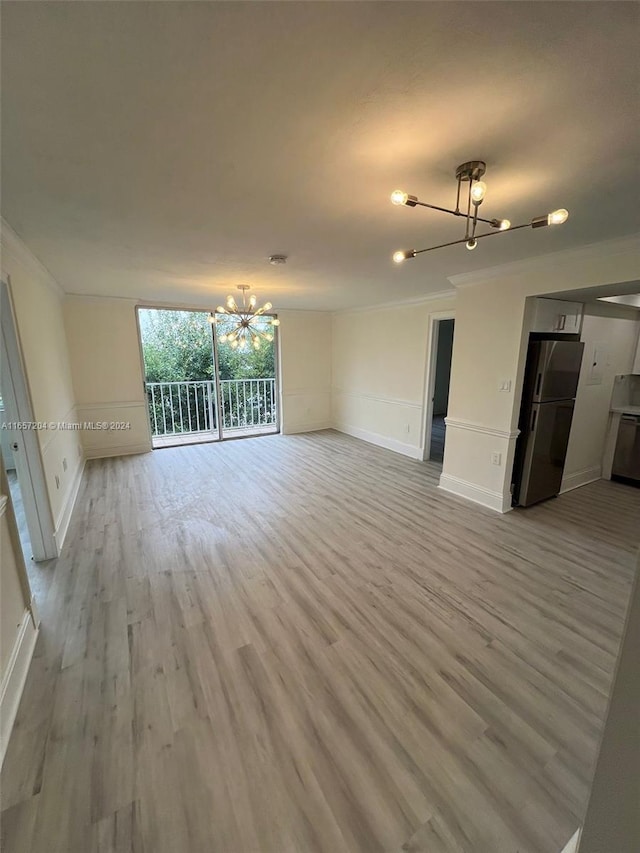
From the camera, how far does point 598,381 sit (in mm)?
3982

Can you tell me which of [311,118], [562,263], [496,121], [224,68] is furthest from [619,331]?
[224,68]

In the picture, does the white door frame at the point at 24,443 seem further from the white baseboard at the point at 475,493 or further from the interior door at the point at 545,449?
the interior door at the point at 545,449

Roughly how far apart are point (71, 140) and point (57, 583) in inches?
103

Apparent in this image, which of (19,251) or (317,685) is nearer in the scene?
(317,685)

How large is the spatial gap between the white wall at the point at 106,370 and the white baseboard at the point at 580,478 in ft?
19.5

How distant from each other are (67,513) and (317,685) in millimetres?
2865

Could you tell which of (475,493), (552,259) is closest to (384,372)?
(475,493)

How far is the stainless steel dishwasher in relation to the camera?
4.06 meters

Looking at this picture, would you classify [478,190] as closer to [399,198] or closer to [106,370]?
[399,198]

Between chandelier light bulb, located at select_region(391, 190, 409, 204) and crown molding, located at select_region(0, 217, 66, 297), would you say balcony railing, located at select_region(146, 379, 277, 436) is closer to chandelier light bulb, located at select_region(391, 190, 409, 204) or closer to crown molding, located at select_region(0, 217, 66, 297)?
crown molding, located at select_region(0, 217, 66, 297)

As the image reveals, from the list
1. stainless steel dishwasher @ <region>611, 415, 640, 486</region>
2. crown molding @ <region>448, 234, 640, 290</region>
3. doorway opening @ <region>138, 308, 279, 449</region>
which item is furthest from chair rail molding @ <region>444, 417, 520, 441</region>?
doorway opening @ <region>138, 308, 279, 449</region>

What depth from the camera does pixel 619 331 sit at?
4.00m

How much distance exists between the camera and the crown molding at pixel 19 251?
7.06 ft

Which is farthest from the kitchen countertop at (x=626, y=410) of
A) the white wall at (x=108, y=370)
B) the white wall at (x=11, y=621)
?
the white wall at (x=108, y=370)
